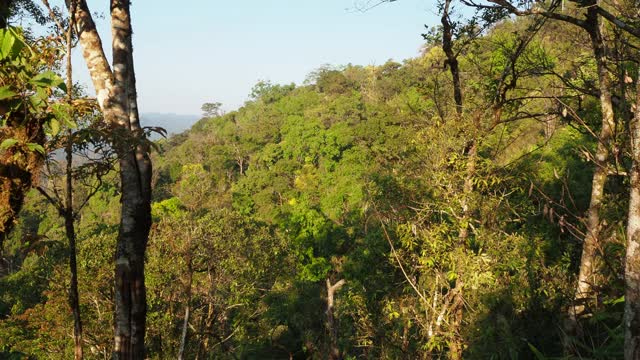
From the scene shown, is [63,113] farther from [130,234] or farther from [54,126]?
[130,234]

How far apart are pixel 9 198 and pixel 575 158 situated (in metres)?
16.8

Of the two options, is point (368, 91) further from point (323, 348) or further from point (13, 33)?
point (13, 33)

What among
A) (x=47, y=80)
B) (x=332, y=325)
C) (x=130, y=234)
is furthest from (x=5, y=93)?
(x=332, y=325)

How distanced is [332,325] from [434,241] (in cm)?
1364

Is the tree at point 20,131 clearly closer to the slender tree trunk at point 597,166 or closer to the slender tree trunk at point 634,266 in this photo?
the slender tree trunk at point 634,266

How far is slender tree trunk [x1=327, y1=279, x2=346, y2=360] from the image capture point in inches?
679

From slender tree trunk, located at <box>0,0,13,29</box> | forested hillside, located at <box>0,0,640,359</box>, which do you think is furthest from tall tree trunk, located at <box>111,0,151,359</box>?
slender tree trunk, located at <box>0,0,13,29</box>

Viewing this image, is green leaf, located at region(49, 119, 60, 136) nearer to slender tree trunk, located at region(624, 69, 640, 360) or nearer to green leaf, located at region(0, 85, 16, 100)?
green leaf, located at region(0, 85, 16, 100)

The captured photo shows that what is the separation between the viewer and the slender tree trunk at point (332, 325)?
56.6 ft

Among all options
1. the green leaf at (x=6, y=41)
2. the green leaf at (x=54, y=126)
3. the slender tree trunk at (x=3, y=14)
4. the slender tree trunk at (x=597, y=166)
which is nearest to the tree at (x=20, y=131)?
the green leaf at (x=54, y=126)

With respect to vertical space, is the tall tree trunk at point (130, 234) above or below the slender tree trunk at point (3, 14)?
below

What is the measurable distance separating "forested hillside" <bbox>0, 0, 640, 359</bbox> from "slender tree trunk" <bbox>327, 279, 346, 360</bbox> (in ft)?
0.28

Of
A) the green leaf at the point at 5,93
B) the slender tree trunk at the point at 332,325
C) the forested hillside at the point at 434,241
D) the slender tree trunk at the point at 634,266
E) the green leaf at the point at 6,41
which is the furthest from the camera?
the slender tree trunk at the point at 332,325

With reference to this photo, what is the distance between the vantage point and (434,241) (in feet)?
17.4
